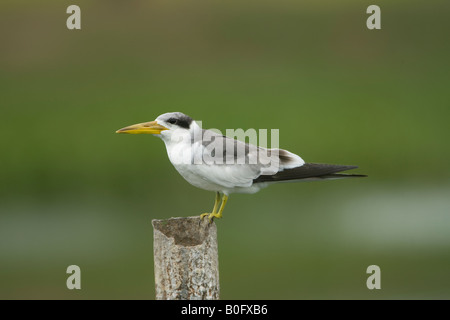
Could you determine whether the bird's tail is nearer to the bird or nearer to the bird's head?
the bird

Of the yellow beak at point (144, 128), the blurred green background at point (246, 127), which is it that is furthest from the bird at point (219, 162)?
the blurred green background at point (246, 127)

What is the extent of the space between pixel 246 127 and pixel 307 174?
6.95 metres

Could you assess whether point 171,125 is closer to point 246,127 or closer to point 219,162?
point 219,162

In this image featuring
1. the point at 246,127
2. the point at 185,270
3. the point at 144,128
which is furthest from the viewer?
the point at 246,127

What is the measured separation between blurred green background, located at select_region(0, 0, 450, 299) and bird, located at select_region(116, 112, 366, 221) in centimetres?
291

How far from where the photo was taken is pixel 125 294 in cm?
794

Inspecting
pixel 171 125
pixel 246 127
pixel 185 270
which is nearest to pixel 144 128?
pixel 171 125

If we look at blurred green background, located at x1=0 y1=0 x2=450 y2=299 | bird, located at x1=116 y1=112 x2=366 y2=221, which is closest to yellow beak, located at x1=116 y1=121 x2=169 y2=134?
bird, located at x1=116 y1=112 x2=366 y2=221

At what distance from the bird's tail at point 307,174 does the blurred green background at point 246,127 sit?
2.92 meters

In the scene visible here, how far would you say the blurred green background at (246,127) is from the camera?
8.95 m

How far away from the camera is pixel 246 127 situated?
1199 centimetres

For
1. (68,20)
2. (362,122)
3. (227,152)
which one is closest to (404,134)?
(362,122)

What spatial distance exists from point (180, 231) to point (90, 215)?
6.25 meters

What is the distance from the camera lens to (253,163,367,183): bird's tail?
5.04 meters
